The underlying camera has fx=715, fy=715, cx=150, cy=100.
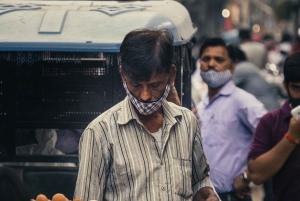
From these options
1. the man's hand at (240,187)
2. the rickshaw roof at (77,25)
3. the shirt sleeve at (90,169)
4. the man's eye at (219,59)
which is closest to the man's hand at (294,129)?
the rickshaw roof at (77,25)

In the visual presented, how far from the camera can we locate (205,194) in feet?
11.3

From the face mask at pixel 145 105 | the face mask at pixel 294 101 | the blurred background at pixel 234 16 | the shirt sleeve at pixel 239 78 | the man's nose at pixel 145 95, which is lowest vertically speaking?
the blurred background at pixel 234 16

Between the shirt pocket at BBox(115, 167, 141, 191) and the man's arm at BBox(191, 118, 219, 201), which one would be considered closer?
the shirt pocket at BBox(115, 167, 141, 191)

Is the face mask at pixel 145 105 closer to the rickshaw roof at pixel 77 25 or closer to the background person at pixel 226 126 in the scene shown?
the rickshaw roof at pixel 77 25

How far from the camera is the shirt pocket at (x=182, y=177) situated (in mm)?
3244

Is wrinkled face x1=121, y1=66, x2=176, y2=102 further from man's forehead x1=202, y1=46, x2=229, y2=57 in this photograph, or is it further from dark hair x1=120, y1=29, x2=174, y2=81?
man's forehead x1=202, y1=46, x2=229, y2=57

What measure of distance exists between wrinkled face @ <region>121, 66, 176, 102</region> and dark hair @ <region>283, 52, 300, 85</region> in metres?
1.45

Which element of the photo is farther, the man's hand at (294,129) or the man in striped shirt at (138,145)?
the man's hand at (294,129)

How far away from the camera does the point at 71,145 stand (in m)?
4.62

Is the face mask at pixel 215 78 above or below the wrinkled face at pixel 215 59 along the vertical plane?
below

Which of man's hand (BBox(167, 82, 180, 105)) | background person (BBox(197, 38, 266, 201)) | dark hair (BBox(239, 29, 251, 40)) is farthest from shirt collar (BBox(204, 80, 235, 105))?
dark hair (BBox(239, 29, 251, 40))

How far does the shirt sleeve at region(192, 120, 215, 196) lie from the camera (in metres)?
3.45

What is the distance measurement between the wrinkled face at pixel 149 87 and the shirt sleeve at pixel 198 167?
341mm

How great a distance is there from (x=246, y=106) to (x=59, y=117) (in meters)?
1.96
